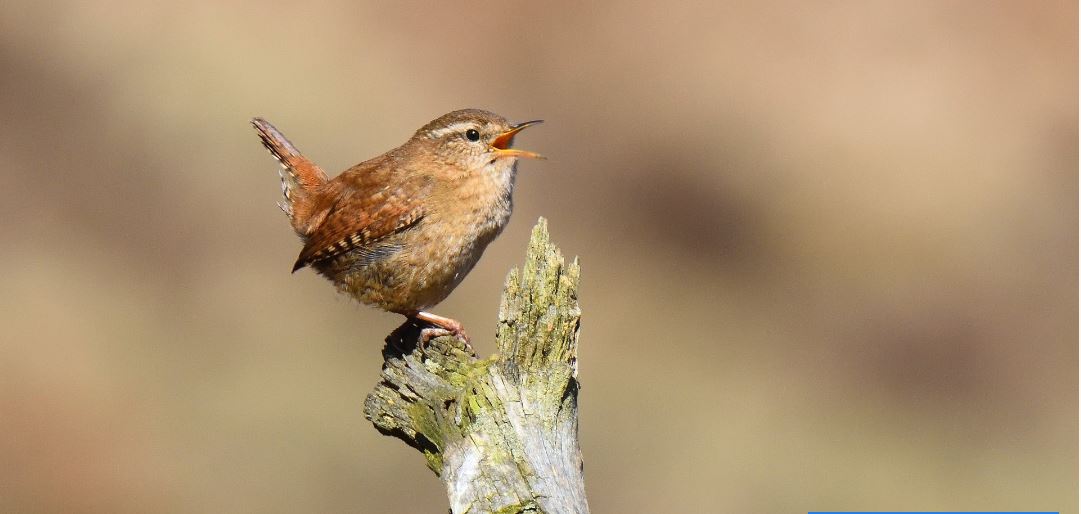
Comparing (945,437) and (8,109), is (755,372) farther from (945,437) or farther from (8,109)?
(8,109)

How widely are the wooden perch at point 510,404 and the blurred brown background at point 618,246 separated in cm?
551

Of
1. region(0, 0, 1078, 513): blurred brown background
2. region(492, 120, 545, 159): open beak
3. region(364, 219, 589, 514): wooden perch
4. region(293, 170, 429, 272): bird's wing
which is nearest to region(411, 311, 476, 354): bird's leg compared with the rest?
region(293, 170, 429, 272): bird's wing

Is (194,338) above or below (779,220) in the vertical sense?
below

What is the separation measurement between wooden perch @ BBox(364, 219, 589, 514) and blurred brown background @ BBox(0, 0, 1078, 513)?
551 centimetres

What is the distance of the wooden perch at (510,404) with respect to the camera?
14.3ft

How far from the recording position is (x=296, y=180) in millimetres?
6832

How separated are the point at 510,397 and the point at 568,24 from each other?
868cm

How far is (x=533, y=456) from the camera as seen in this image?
443 cm

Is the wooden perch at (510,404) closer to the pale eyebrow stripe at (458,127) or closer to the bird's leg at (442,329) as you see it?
the bird's leg at (442,329)

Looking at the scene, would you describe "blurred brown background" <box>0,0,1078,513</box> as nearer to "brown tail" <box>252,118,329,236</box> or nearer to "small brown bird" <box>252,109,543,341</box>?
"brown tail" <box>252,118,329,236</box>

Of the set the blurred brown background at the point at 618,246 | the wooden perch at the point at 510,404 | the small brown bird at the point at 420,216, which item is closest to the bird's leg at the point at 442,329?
the small brown bird at the point at 420,216

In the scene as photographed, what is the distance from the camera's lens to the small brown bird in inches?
234

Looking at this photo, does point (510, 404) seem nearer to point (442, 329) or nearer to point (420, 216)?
point (442, 329)

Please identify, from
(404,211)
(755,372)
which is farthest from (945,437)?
(404,211)
